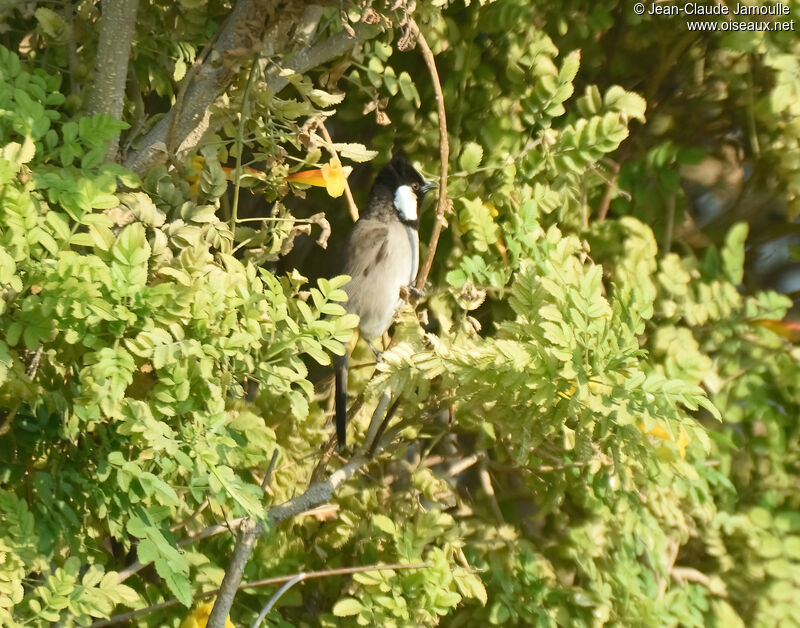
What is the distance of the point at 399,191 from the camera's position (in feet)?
7.06

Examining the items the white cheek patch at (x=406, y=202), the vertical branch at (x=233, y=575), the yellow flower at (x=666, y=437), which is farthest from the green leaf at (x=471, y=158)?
the vertical branch at (x=233, y=575)

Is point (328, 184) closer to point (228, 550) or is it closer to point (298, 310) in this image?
point (298, 310)

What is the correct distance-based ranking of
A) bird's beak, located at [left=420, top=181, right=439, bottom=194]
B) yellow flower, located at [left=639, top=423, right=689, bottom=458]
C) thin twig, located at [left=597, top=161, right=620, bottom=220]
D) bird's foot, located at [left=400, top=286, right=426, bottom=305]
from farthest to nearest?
thin twig, located at [left=597, top=161, right=620, bottom=220] < bird's beak, located at [left=420, top=181, right=439, bottom=194] < bird's foot, located at [left=400, top=286, right=426, bottom=305] < yellow flower, located at [left=639, top=423, right=689, bottom=458]

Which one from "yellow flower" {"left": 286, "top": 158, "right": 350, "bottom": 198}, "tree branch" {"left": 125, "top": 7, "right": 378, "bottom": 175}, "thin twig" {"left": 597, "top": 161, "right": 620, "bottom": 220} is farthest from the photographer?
"thin twig" {"left": 597, "top": 161, "right": 620, "bottom": 220}

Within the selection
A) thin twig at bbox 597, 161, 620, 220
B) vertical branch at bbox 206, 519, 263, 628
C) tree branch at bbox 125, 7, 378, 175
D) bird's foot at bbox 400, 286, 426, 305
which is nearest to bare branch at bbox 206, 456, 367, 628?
vertical branch at bbox 206, 519, 263, 628

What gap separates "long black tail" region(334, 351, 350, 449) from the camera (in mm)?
1805

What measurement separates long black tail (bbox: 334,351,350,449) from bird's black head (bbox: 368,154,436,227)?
43 centimetres

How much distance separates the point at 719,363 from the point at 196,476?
1.36m

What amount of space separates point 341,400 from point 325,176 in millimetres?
535

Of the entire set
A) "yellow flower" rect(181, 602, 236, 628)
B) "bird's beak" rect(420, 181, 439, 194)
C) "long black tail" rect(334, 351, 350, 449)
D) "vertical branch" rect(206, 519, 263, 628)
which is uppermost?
"bird's beak" rect(420, 181, 439, 194)

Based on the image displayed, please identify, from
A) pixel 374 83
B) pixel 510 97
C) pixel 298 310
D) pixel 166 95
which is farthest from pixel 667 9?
pixel 298 310

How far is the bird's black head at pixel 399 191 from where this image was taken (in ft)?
6.79

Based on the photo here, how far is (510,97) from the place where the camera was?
78.5 inches

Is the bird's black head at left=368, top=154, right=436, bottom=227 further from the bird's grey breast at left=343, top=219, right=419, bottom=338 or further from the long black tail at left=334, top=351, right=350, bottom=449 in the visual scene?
the long black tail at left=334, top=351, right=350, bottom=449
